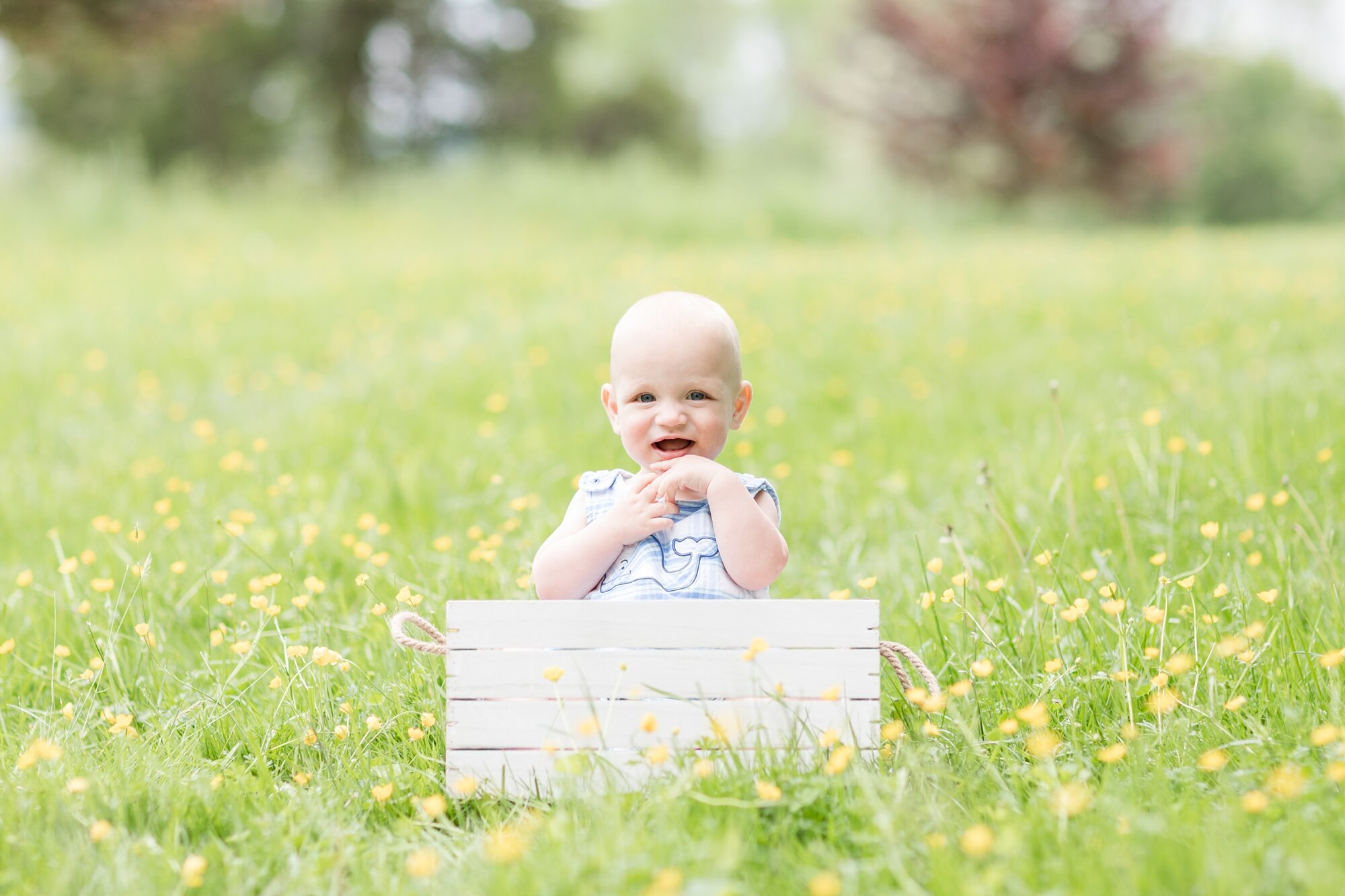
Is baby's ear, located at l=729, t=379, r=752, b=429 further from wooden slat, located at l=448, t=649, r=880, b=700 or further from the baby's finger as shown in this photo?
wooden slat, located at l=448, t=649, r=880, b=700

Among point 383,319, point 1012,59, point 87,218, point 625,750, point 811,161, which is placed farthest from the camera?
point 811,161

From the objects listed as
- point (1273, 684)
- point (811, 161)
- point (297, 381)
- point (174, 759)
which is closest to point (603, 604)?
point (174, 759)

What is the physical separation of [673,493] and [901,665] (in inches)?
20.7

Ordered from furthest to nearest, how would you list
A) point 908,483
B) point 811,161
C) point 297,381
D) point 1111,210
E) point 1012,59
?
point 811,161, point 1111,210, point 1012,59, point 297,381, point 908,483

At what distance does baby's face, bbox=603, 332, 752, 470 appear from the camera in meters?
1.99

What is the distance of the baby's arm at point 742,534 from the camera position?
6.54 ft

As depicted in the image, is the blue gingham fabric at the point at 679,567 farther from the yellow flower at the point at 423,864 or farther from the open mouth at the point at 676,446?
the yellow flower at the point at 423,864

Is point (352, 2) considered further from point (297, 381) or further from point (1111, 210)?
point (297, 381)

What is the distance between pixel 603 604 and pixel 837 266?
6.23 metres

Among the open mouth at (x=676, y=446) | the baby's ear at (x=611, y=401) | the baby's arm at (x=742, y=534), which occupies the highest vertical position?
the baby's ear at (x=611, y=401)

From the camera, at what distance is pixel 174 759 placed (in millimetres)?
1913

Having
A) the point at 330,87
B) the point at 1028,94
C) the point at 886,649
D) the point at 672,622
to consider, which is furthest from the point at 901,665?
the point at 330,87

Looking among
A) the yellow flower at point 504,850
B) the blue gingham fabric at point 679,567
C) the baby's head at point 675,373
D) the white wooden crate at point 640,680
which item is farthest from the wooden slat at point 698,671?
the baby's head at point 675,373

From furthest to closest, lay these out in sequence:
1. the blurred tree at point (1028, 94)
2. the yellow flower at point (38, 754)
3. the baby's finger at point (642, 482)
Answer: the blurred tree at point (1028, 94) → the baby's finger at point (642, 482) → the yellow flower at point (38, 754)
